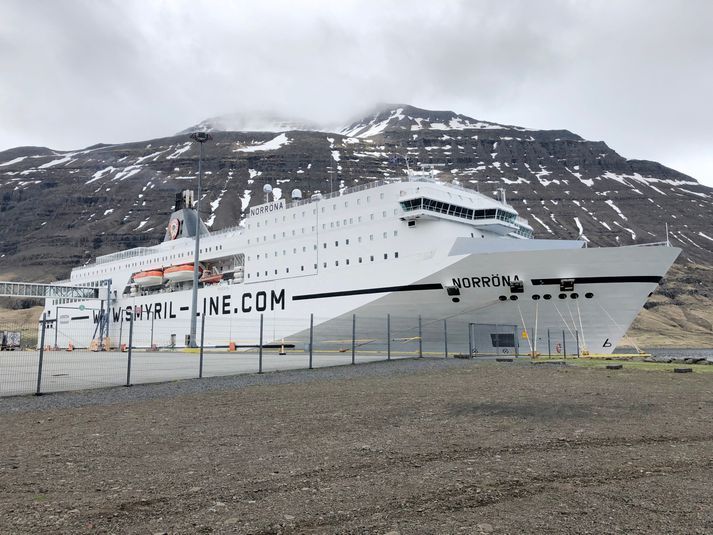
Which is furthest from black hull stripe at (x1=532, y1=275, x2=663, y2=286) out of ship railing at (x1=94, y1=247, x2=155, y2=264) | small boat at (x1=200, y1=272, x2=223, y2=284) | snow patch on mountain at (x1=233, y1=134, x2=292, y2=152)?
snow patch on mountain at (x1=233, y1=134, x2=292, y2=152)

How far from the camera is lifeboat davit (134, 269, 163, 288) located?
4047 centimetres

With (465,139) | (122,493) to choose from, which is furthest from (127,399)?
(465,139)

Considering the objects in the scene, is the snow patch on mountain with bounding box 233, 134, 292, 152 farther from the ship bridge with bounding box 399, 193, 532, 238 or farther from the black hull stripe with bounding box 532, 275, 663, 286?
the black hull stripe with bounding box 532, 275, 663, 286

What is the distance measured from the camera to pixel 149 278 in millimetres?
40719

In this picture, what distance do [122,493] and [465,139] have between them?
169736 mm

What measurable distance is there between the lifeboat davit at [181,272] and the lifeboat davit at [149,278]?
198cm

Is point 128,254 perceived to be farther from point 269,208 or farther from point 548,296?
point 548,296

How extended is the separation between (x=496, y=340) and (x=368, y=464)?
60.4 ft

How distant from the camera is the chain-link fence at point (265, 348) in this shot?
12.9m

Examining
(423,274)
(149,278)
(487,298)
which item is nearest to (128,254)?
(149,278)

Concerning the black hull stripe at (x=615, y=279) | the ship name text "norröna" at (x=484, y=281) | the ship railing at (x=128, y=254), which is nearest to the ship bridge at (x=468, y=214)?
the ship name text "norröna" at (x=484, y=281)

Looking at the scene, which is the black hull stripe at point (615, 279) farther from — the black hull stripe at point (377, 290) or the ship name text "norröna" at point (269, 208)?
the ship name text "norröna" at point (269, 208)

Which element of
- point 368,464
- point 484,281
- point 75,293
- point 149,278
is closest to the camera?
point 368,464

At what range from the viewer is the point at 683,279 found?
89.8 metres
